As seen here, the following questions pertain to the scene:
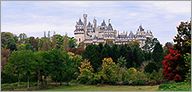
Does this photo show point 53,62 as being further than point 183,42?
Yes

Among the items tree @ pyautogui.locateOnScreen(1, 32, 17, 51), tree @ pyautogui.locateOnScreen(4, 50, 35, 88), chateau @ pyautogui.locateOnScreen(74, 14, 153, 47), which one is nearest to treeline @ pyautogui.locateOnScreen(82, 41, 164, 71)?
tree @ pyautogui.locateOnScreen(4, 50, 35, 88)

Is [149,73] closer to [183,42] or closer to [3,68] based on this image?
[183,42]

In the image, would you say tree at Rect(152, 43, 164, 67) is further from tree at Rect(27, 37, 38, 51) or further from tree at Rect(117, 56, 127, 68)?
tree at Rect(27, 37, 38, 51)

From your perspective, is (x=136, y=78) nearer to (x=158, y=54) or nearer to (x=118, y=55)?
(x=118, y=55)

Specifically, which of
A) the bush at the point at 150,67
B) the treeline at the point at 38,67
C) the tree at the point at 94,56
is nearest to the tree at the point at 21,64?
the treeline at the point at 38,67

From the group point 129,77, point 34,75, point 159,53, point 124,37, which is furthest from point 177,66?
point 124,37

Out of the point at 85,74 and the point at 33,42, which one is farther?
the point at 33,42

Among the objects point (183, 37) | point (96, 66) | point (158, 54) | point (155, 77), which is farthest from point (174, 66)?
point (158, 54)

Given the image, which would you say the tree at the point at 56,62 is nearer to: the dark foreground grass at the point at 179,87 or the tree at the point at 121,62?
the tree at the point at 121,62

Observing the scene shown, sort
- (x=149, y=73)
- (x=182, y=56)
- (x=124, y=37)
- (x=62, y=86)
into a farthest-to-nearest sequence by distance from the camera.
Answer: (x=124, y=37) < (x=149, y=73) < (x=62, y=86) < (x=182, y=56)
